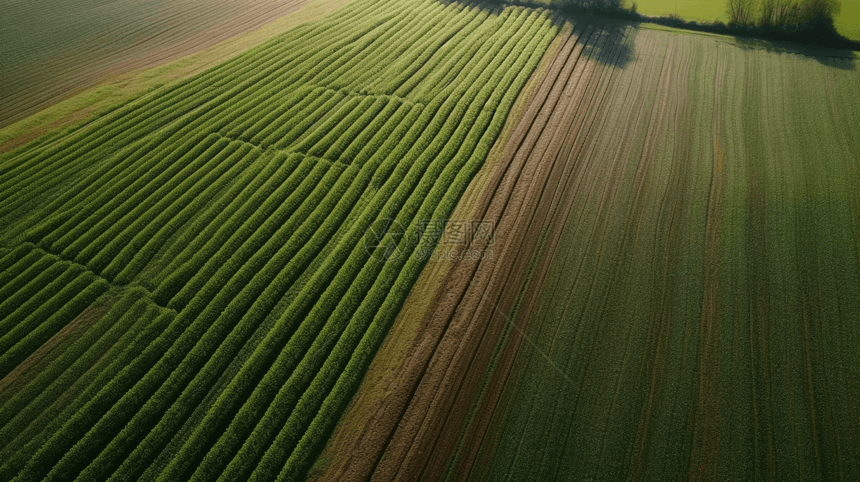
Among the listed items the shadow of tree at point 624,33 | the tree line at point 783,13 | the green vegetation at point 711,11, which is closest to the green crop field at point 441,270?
the shadow of tree at point 624,33

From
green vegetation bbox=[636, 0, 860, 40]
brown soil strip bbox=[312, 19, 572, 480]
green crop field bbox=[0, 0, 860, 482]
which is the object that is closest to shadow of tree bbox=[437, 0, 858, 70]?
green crop field bbox=[0, 0, 860, 482]

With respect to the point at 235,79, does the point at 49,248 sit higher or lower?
lower

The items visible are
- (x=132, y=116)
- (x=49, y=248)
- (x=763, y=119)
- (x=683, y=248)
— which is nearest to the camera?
(x=683, y=248)

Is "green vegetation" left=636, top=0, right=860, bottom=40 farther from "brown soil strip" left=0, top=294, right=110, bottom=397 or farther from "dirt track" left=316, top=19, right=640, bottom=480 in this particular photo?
"brown soil strip" left=0, top=294, right=110, bottom=397

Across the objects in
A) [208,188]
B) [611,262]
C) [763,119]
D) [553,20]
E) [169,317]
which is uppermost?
[553,20]

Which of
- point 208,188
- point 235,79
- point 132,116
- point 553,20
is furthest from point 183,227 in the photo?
point 553,20

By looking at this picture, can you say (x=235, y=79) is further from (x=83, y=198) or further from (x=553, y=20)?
(x=553, y=20)

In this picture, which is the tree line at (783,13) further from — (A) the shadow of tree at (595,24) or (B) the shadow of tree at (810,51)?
(A) the shadow of tree at (595,24)
